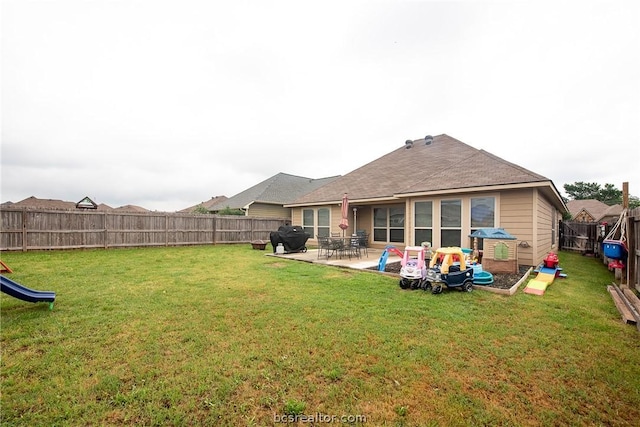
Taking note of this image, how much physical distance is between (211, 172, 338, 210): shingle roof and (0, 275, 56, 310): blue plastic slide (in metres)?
17.3

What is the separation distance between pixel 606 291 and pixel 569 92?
7243mm

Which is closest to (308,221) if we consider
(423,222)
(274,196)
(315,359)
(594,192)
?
(274,196)

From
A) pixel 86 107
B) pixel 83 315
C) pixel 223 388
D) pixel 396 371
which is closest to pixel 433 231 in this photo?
pixel 396 371

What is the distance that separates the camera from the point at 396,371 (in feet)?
8.42

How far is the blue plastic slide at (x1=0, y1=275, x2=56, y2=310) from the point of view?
3594mm

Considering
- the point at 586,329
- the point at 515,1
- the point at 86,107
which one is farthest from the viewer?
the point at 86,107

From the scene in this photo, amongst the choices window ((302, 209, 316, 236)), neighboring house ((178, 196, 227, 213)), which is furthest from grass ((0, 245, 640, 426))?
neighboring house ((178, 196, 227, 213))

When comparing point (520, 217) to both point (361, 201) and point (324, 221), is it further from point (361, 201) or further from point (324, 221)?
point (324, 221)

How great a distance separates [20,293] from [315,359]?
4.45 m

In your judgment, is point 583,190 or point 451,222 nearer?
point 451,222

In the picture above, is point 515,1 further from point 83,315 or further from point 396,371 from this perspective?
point 83,315

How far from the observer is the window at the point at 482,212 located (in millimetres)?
8641

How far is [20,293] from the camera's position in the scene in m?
3.77

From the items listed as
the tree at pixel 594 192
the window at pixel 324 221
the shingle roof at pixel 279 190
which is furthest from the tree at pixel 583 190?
the window at pixel 324 221
